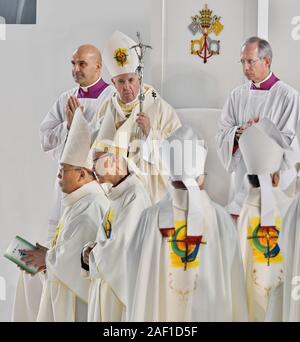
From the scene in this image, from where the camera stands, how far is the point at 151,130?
14.4 feet

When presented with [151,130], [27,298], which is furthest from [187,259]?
[27,298]

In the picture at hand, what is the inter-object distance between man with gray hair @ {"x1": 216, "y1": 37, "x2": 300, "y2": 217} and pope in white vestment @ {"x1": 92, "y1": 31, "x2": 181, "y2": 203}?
0.24m

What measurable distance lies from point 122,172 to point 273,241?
0.74 m

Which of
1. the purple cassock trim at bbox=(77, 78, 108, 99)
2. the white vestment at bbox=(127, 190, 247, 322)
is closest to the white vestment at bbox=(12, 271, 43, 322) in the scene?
the white vestment at bbox=(127, 190, 247, 322)

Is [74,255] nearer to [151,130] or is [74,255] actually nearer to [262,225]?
[151,130]

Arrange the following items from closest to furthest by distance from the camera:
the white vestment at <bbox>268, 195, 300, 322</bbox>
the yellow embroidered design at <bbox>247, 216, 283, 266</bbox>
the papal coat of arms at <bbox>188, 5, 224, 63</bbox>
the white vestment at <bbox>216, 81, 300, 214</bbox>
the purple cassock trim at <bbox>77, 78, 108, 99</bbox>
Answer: the white vestment at <bbox>268, 195, 300, 322</bbox>, the yellow embroidered design at <bbox>247, 216, 283, 266</bbox>, the white vestment at <bbox>216, 81, 300, 214</bbox>, the papal coat of arms at <bbox>188, 5, 224, 63</bbox>, the purple cassock trim at <bbox>77, 78, 108, 99</bbox>

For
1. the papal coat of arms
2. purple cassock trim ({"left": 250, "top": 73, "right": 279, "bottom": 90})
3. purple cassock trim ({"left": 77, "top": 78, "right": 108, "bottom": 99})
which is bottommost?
purple cassock trim ({"left": 77, "top": 78, "right": 108, "bottom": 99})

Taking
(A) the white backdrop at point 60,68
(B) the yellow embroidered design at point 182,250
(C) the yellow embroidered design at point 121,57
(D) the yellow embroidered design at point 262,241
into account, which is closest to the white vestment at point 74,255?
(A) the white backdrop at point 60,68

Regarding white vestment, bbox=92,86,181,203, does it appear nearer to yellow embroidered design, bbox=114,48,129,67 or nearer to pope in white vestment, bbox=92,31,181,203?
pope in white vestment, bbox=92,31,181,203

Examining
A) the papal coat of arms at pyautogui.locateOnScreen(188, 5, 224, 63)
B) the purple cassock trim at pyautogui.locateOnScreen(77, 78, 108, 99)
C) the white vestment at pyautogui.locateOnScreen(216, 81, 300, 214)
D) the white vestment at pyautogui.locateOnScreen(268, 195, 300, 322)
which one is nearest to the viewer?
the white vestment at pyautogui.locateOnScreen(268, 195, 300, 322)

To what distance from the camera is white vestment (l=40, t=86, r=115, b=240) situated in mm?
4535

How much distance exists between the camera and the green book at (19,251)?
4.46m

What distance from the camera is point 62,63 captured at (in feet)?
15.0
